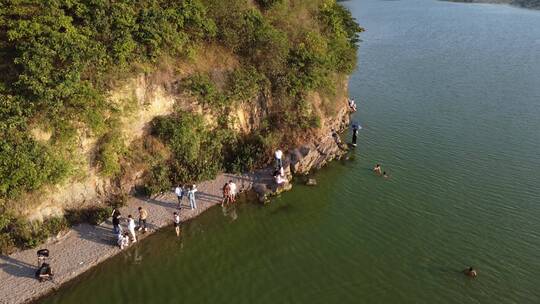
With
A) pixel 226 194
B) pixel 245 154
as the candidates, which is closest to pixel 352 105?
pixel 245 154

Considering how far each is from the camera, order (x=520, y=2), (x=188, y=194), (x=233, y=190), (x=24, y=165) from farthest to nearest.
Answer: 1. (x=520, y=2)
2. (x=233, y=190)
3. (x=188, y=194)
4. (x=24, y=165)

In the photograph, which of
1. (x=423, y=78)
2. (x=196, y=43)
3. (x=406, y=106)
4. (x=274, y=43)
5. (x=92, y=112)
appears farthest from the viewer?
(x=423, y=78)

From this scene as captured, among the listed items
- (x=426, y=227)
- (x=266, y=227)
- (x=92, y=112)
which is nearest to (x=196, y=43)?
(x=92, y=112)

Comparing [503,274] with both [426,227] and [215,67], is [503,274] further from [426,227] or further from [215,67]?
[215,67]

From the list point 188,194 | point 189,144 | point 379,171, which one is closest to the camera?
point 188,194

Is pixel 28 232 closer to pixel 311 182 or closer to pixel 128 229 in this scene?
pixel 128 229

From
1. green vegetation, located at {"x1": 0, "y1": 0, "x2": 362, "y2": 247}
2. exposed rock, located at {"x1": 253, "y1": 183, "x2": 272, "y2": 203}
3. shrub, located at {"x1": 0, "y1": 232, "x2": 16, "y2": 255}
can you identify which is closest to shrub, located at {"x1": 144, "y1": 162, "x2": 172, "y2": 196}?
green vegetation, located at {"x1": 0, "y1": 0, "x2": 362, "y2": 247}

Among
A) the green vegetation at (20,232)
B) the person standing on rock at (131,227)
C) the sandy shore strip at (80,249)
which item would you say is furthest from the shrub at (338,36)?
the green vegetation at (20,232)

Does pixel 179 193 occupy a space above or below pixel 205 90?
below
